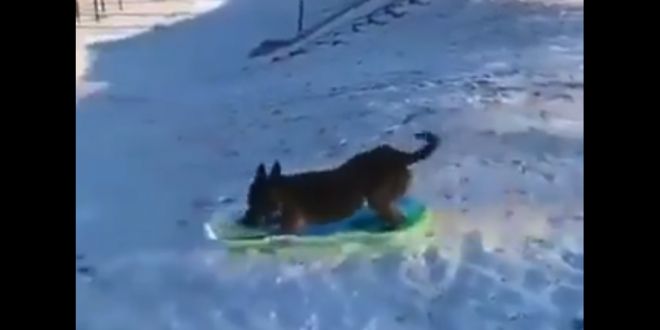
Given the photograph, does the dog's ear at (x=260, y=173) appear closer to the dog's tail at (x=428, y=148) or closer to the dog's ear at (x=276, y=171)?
the dog's ear at (x=276, y=171)

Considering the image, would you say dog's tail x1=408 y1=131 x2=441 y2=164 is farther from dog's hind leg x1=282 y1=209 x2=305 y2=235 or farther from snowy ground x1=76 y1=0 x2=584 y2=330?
dog's hind leg x1=282 y1=209 x2=305 y2=235

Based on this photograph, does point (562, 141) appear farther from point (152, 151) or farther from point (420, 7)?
point (152, 151)

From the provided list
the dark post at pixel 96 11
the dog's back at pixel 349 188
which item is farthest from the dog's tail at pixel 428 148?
the dark post at pixel 96 11

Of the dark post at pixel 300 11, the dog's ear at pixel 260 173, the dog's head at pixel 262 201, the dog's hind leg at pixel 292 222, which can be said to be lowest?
the dog's hind leg at pixel 292 222

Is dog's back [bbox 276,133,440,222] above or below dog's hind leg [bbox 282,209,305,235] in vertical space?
above

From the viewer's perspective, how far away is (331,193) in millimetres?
1103

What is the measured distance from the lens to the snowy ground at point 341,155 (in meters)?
1.09

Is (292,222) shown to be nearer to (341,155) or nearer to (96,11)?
(341,155)

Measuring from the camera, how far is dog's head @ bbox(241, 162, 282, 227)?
1102mm

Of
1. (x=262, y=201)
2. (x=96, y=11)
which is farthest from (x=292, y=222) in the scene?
(x=96, y=11)

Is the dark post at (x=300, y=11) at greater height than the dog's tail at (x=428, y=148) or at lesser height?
greater

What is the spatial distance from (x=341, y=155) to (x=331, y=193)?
4 centimetres

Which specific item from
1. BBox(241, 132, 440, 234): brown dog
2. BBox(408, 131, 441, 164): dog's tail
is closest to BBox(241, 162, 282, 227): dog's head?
BBox(241, 132, 440, 234): brown dog

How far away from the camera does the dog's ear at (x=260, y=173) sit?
3.63ft
